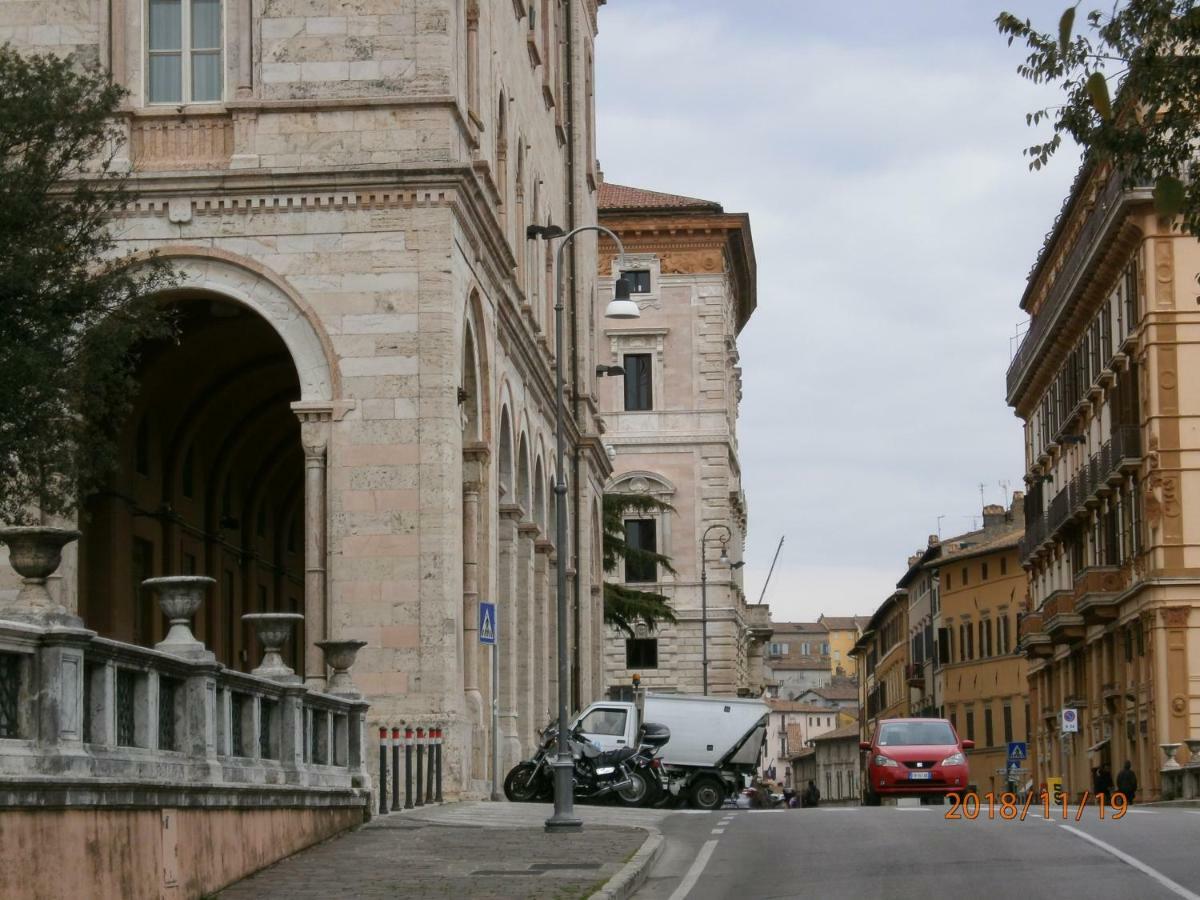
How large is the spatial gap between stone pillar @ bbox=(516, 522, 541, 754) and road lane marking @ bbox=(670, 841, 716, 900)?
17102mm

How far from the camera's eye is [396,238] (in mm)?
30922

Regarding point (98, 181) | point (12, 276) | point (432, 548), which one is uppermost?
point (98, 181)

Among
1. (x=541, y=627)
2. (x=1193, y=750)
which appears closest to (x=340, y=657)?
(x=541, y=627)

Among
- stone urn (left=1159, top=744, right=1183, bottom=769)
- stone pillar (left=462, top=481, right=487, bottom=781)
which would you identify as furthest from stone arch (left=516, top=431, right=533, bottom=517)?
stone urn (left=1159, top=744, right=1183, bottom=769)

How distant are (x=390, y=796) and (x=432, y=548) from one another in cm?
337

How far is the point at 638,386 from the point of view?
84562mm

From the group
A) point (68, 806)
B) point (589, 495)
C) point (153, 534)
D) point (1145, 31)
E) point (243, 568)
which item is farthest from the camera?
point (589, 495)

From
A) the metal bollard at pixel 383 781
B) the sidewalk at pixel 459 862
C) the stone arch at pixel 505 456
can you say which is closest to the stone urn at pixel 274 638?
the sidewalk at pixel 459 862

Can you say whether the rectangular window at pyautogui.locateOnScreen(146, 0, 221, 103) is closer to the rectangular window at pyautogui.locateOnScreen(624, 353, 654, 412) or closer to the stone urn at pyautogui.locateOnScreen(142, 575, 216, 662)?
the stone urn at pyautogui.locateOnScreen(142, 575, 216, 662)

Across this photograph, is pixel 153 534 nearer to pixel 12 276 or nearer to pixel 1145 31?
pixel 12 276

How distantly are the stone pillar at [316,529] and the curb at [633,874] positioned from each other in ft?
24.4

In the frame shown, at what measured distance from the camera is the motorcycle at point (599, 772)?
3569 centimetres

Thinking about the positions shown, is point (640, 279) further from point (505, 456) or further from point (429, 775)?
point (429, 775)

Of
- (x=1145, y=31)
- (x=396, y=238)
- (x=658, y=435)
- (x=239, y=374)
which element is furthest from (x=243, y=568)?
(x=658, y=435)
